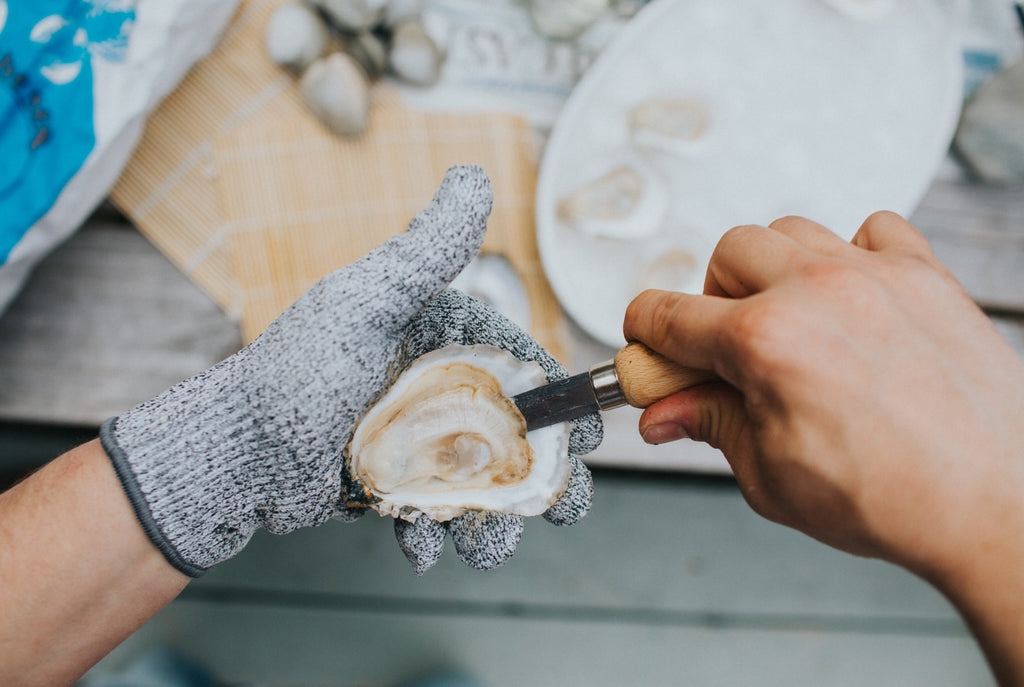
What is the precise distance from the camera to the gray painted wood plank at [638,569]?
3.29 feet

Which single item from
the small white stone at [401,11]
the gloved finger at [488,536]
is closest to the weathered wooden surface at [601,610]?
the gloved finger at [488,536]

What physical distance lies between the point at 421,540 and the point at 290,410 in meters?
0.16

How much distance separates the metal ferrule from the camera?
0.42 meters

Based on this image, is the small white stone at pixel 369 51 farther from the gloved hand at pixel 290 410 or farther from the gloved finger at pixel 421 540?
the gloved finger at pixel 421 540

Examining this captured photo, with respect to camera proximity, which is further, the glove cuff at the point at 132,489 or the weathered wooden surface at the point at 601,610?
the weathered wooden surface at the point at 601,610

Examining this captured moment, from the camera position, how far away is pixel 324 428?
0.45 meters

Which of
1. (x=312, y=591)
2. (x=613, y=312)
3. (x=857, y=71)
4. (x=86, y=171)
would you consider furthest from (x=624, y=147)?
(x=312, y=591)

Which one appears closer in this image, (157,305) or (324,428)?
(324,428)

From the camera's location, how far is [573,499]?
548 mm

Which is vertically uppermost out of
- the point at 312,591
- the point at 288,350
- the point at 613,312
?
the point at 288,350

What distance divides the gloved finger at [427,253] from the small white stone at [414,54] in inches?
13.6

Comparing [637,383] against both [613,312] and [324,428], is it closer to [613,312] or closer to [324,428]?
[324,428]

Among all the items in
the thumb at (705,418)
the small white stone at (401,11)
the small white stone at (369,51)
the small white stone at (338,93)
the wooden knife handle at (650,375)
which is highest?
the small white stone at (401,11)

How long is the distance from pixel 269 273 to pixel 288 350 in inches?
A: 12.7
